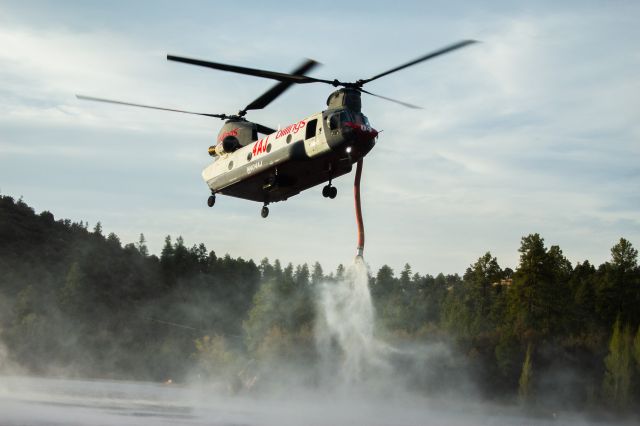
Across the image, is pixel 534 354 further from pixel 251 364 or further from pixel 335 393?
pixel 251 364

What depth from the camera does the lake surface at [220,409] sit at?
117250 millimetres

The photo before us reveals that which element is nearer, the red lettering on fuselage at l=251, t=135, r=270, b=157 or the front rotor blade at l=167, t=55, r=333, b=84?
the front rotor blade at l=167, t=55, r=333, b=84

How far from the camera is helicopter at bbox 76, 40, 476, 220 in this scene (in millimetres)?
53125

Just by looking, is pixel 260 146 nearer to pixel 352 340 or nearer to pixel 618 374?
pixel 618 374

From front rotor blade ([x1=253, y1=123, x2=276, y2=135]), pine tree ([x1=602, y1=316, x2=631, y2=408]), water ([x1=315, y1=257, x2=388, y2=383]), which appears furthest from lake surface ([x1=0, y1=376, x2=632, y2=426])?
front rotor blade ([x1=253, y1=123, x2=276, y2=135])

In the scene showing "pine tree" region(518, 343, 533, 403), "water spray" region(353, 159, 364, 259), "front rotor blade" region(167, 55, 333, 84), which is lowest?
"pine tree" region(518, 343, 533, 403)

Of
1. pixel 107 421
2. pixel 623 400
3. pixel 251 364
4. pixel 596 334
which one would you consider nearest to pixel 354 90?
pixel 107 421

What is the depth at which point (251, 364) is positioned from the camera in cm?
18000

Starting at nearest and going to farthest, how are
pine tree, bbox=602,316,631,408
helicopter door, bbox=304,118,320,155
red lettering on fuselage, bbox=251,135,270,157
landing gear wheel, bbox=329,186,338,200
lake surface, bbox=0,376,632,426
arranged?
helicopter door, bbox=304,118,320,155, landing gear wheel, bbox=329,186,338,200, red lettering on fuselage, bbox=251,135,270,157, lake surface, bbox=0,376,632,426, pine tree, bbox=602,316,631,408

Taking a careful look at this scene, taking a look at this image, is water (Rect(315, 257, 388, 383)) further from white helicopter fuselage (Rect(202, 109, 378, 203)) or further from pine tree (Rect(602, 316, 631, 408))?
white helicopter fuselage (Rect(202, 109, 378, 203))

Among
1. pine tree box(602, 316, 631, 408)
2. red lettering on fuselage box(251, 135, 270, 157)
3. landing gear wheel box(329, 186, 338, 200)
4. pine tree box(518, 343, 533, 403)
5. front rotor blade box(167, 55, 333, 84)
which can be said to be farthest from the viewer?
pine tree box(518, 343, 533, 403)

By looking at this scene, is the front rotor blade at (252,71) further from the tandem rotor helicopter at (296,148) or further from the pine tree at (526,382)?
the pine tree at (526,382)

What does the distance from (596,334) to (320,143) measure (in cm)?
10512

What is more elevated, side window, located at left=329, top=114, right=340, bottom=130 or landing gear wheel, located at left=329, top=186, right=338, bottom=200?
side window, located at left=329, top=114, right=340, bottom=130
